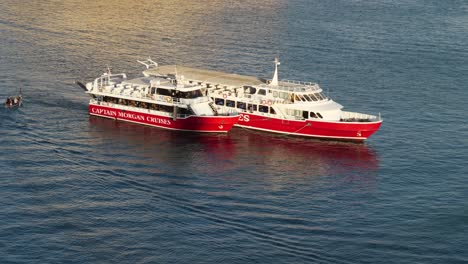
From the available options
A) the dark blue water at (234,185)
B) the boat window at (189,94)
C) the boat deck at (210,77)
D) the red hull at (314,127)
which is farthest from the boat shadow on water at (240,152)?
the boat deck at (210,77)

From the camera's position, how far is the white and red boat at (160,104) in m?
134

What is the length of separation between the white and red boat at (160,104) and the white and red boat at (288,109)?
2.43 meters

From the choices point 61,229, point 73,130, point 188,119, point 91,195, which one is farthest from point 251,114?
point 61,229

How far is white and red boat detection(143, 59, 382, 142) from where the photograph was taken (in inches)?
5207

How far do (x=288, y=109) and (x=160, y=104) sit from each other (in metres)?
20.8

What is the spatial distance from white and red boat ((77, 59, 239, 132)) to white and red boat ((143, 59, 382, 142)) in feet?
7.98

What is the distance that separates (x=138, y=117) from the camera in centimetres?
13912

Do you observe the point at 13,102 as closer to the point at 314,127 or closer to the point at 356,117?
the point at 314,127

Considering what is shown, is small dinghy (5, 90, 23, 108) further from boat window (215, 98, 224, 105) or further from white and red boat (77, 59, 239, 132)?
boat window (215, 98, 224, 105)

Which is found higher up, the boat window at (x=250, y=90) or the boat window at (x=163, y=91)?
the boat window at (x=250, y=90)

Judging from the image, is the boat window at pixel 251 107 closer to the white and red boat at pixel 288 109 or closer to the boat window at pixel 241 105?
the white and red boat at pixel 288 109

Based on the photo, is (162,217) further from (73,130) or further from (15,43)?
(15,43)

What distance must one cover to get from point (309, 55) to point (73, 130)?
235ft

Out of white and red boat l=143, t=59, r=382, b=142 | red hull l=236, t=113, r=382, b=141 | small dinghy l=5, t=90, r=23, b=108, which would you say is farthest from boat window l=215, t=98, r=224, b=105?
small dinghy l=5, t=90, r=23, b=108
